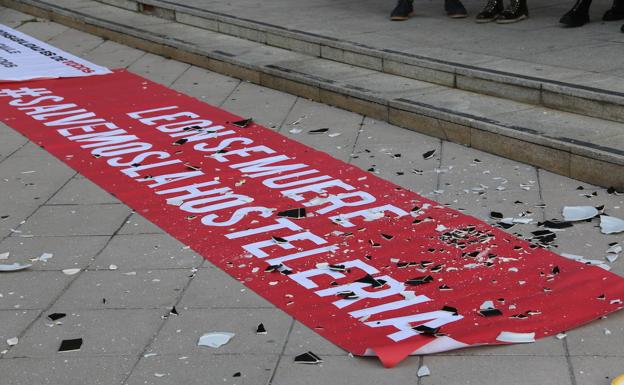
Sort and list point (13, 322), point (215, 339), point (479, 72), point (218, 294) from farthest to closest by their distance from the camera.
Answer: point (479, 72), point (218, 294), point (13, 322), point (215, 339)

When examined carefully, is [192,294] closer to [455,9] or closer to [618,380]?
[618,380]

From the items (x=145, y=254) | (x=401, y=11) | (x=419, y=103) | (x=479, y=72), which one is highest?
(x=401, y=11)

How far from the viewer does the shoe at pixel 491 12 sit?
7.88 metres

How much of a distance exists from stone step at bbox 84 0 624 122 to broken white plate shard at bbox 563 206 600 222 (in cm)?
97

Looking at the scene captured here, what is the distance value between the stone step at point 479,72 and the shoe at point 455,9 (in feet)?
3.91

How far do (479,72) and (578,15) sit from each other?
158 centimetres

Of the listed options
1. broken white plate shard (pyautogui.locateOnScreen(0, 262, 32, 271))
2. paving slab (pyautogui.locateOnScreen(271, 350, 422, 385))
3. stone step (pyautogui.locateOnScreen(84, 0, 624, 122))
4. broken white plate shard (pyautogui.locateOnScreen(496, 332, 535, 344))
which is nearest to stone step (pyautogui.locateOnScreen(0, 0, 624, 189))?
stone step (pyautogui.locateOnScreen(84, 0, 624, 122))

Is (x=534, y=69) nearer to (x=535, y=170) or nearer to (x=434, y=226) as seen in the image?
(x=535, y=170)

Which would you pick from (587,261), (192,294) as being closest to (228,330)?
(192,294)

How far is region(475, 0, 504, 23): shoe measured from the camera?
7879 mm

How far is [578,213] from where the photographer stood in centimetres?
462

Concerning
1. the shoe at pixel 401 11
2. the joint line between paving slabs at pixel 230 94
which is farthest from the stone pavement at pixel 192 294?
the shoe at pixel 401 11

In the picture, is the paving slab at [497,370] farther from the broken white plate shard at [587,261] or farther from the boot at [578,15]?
the boot at [578,15]

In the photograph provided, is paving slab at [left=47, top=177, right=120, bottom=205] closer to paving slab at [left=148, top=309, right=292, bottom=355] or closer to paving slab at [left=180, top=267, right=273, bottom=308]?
paving slab at [left=180, top=267, right=273, bottom=308]
